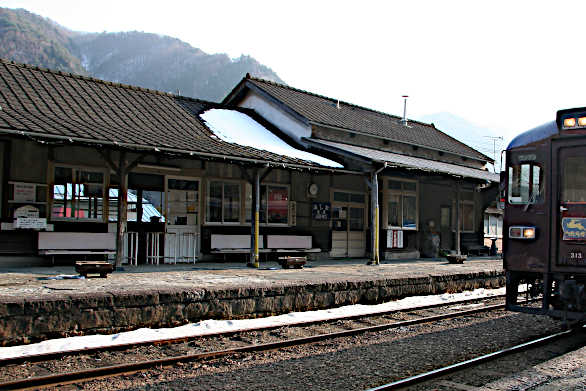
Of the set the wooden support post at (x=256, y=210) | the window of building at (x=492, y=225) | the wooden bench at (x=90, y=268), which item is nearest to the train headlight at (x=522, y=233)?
the wooden support post at (x=256, y=210)

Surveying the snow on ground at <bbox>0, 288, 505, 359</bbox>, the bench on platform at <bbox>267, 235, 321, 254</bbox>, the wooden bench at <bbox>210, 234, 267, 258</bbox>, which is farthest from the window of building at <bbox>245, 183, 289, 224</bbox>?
the snow on ground at <bbox>0, 288, 505, 359</bbox>

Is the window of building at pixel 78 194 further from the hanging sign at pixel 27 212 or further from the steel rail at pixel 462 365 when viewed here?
the steel rail at pixel 462 365

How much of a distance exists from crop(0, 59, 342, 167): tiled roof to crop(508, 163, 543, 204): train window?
6.01 m

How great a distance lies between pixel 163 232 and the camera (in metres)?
13.6

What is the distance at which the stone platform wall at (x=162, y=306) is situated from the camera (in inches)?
257

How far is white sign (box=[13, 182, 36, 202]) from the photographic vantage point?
1148 centimetres

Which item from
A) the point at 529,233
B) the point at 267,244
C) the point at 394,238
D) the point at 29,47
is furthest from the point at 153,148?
the point at 29,47

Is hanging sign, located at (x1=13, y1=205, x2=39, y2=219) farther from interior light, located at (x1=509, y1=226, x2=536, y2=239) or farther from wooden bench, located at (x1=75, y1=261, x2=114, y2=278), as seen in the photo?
interior light, located at (x1=509, y1=226, x2=536, y2=239)

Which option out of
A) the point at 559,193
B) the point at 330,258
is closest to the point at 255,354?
the point at 559,193

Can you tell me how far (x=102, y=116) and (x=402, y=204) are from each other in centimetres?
1010

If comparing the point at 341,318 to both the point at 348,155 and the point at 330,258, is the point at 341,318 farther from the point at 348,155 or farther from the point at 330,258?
the point at 330,258

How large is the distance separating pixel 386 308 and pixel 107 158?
613 cm

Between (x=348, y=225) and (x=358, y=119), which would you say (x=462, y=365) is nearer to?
(x=348, y=225)

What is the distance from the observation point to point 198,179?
14.1 meters
